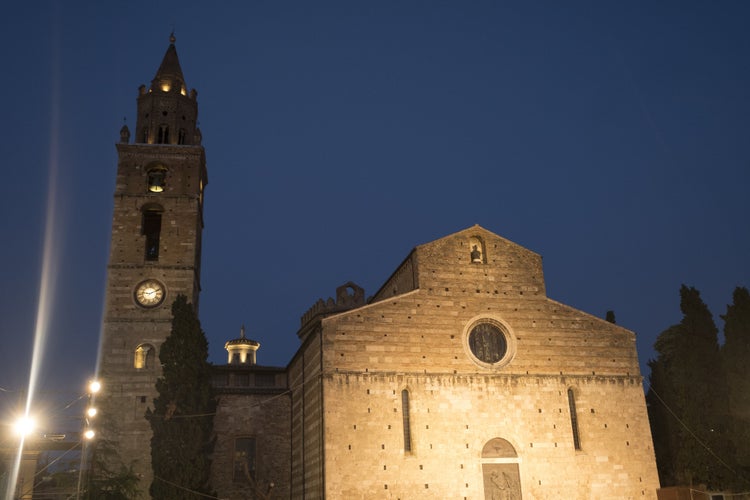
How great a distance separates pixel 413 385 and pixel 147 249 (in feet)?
44.1

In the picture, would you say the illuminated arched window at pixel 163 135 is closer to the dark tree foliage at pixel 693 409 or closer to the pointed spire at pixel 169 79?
the pointed spire at pixel 169 79

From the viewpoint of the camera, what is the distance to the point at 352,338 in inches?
852

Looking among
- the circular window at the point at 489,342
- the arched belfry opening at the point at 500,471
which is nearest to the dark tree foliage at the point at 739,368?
the arched belfry opening at the point at 500,471

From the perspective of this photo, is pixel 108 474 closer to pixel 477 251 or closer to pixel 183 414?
pixel 183 414

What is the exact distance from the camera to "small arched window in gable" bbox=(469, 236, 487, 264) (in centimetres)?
2419

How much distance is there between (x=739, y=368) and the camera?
79.3 ft

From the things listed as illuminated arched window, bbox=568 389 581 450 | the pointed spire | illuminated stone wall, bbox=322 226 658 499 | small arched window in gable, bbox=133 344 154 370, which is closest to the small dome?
small arched window in gable, bbox=133 344 154 370

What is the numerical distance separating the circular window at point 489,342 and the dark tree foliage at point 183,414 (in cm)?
938

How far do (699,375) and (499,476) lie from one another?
8897 millimetres

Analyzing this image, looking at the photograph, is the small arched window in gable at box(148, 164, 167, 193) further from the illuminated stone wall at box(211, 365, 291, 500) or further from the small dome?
the small dome

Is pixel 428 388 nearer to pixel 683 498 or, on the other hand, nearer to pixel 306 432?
pixel 306 432

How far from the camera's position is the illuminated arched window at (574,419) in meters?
22.5

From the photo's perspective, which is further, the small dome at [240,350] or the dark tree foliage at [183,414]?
the small dome at [240,350]

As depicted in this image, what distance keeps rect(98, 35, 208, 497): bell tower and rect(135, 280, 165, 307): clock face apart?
1.5 inches
